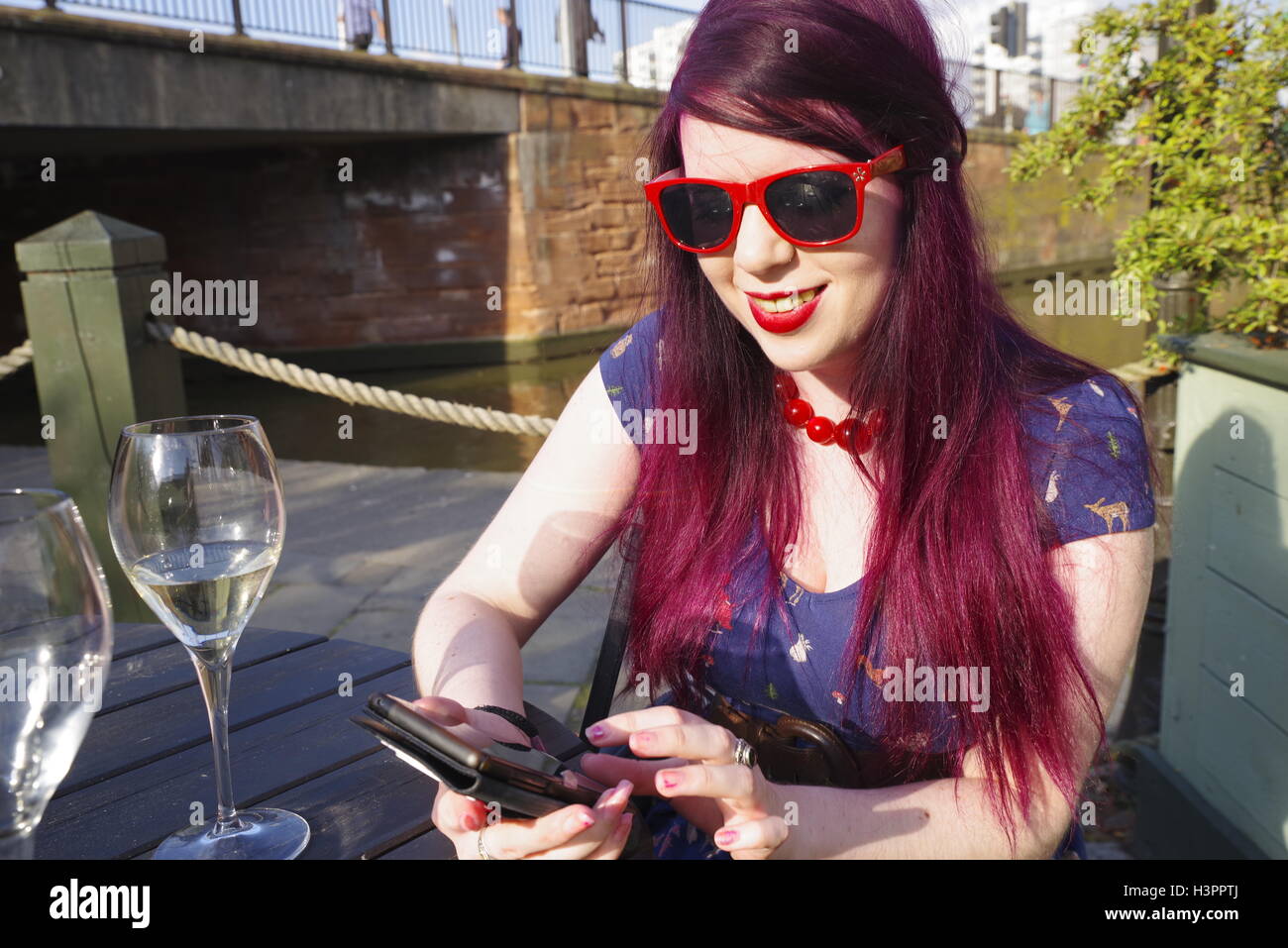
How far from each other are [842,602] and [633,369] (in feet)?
1.65

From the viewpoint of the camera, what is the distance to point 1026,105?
25.2 metres

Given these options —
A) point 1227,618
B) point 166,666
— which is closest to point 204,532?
point 166,666

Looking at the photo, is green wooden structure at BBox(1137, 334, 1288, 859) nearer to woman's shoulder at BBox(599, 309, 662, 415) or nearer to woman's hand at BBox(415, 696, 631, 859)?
woman's shoulder at BBox(599, 309, 662, 415)

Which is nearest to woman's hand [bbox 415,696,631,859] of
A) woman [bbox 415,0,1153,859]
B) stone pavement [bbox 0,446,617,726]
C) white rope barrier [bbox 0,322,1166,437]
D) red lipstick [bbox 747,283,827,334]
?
woman [bbox 415,0,1153,859]

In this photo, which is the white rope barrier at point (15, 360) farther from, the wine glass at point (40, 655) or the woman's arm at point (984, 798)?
the woman's arm at point (984, 798)

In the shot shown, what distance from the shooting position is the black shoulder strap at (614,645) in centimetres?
155

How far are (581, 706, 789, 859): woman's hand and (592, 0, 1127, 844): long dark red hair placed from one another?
37 centimetres

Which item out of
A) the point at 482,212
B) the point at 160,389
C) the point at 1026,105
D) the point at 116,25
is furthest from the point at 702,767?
the point at 1026,105

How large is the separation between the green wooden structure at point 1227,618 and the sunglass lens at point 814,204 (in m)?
1.09

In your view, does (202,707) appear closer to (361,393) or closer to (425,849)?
(425,849)

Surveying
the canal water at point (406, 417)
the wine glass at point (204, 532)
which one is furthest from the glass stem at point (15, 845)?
the canal water at point (406, 417)

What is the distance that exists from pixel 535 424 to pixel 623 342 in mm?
1172

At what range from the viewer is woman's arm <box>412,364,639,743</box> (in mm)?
1465
